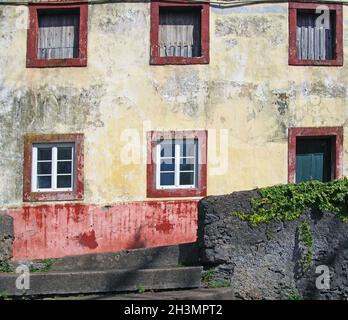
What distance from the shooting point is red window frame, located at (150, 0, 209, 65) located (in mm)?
14492

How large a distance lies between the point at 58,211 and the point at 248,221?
5842 millimetres

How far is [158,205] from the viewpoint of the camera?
1420cm

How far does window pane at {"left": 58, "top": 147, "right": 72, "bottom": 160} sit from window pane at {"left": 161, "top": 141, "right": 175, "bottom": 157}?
81.9 inches

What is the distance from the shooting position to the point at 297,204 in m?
9.68

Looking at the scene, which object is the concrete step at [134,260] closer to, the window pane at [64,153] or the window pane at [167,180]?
the window pane at [167,180]

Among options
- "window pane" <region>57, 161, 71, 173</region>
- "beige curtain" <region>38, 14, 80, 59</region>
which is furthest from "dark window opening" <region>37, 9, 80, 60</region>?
"window pane" <region>57, 161, 71, 173</region>

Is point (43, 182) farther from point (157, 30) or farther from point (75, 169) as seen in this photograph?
point (157, 30)

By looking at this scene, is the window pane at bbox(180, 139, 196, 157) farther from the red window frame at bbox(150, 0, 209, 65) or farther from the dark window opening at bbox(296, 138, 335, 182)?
the dark window opening at bbox(296, 138, 335, 182)

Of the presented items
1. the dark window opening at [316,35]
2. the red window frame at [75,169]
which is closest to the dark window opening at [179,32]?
the dark window opening at [316,35]

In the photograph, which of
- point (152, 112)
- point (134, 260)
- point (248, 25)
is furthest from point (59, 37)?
point (134, 260)

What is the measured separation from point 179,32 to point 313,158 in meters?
4.15

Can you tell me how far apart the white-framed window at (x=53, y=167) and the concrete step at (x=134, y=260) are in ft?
11.4

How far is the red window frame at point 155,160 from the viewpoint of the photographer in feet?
46.8
